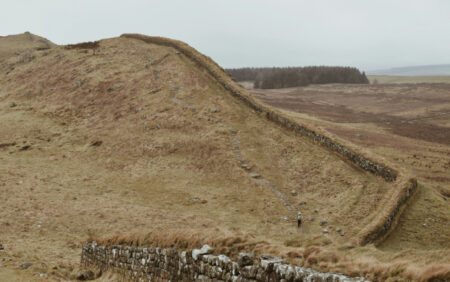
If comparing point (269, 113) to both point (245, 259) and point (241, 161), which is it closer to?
point (241, 161)

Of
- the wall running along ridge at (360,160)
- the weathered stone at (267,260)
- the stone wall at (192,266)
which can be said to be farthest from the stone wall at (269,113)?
the weathered stone at (267,260)

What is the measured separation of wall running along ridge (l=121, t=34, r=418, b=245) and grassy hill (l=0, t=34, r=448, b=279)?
68 cm

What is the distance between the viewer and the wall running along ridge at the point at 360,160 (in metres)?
18.3

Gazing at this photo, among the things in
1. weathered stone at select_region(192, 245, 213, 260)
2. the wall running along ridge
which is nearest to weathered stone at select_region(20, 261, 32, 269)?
weathered stone at select_region(192, 245, 213, 260)

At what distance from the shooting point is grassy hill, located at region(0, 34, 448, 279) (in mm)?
12188

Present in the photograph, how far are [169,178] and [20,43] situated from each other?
89.3 metres

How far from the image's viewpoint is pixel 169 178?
90.3ft

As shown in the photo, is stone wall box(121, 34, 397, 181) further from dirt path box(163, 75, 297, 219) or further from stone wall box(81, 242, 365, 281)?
stone wall box(81, 242, 365, 281)

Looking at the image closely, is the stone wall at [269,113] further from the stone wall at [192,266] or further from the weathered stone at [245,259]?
the weathered stone at [245,259]

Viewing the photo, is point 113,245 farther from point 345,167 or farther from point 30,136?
point 30,136

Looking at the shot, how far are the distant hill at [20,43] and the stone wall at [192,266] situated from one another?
279 feet

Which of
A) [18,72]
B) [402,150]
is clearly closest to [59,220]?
[402,150]

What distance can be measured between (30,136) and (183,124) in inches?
670

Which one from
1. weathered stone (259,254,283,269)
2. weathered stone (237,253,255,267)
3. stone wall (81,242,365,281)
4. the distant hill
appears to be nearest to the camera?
stone wall (81,242,365,281)
